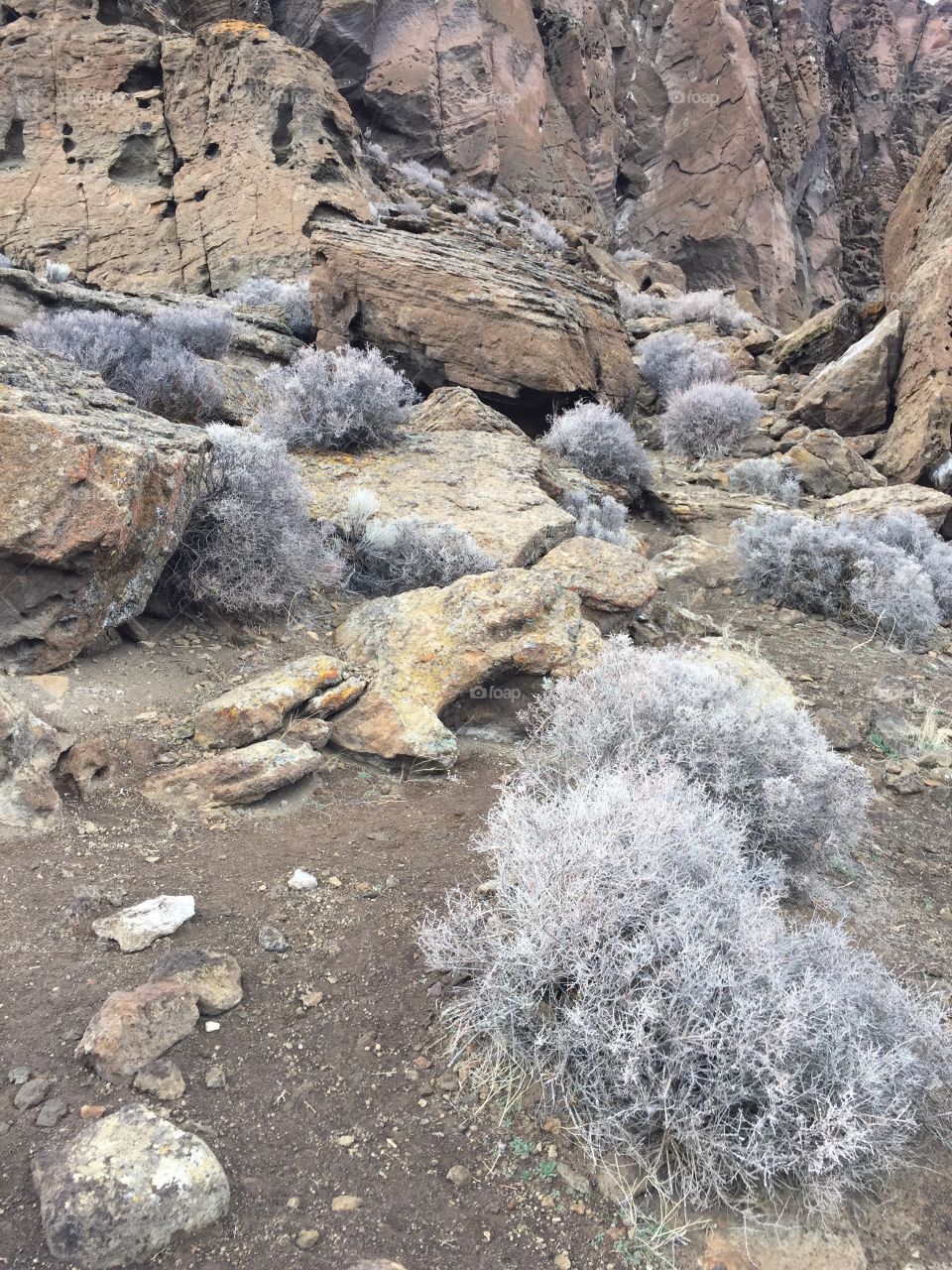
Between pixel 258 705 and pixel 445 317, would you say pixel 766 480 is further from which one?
pixel 258 705

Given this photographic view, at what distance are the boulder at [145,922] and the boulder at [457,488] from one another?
3623mm

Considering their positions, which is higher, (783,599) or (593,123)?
(593,123)

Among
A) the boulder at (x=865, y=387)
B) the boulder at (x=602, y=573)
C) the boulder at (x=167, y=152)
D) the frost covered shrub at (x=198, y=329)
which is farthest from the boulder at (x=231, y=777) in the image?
the boulder at (x=167, y=152)

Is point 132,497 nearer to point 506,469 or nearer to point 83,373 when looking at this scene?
point 83,373

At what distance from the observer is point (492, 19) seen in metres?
21.2

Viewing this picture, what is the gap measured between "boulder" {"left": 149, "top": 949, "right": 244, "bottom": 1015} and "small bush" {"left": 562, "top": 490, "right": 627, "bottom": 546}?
547 cm

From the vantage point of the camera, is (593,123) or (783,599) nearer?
(783,599)

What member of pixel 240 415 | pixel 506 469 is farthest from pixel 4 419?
pixel 506 469

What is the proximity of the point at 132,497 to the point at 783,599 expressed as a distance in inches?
224

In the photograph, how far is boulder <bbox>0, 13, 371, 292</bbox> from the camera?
518 inches

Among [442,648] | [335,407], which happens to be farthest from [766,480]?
[442,648]

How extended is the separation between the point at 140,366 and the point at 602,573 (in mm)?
4872

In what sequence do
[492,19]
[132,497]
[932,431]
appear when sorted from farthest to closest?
[492,19], [932,431], [132,497]

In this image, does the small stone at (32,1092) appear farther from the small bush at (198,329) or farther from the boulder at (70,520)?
the small bush at (198,329)
